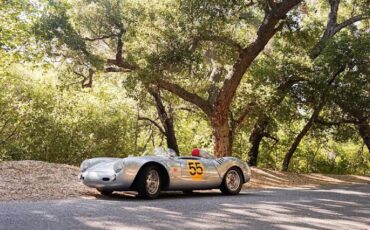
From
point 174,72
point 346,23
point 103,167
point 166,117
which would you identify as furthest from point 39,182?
point 346,23

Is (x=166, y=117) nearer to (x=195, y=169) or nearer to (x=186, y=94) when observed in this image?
(x=186, y=94)

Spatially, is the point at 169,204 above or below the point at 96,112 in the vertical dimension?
below

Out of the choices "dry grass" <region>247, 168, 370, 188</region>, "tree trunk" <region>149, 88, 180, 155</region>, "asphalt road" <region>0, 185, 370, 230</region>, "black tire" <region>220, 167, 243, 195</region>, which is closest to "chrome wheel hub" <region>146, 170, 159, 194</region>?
"asphalt road" <region>0, 185, 370, 230</region>

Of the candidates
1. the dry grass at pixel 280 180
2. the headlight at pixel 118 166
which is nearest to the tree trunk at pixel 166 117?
the dry grass at pixel 280 180

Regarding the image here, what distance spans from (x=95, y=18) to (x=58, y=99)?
608 centimetres

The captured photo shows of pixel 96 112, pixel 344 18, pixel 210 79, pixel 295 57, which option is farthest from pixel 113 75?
pixel 344 18

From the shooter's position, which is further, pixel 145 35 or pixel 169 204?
pixel 145 35

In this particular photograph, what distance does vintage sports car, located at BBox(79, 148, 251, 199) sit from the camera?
7.91 meters

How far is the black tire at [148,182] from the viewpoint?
7953 mm

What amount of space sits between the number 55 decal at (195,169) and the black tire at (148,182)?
772 mm

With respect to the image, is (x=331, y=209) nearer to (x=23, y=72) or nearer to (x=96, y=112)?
(x=96, y=112)

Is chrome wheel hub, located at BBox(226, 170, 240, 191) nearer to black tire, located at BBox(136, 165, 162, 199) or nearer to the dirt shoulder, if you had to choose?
black tire, located at BBox(136, 165, 162, 199)

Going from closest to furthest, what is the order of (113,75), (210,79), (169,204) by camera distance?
1. (169,204)
2. (210,79)
3. (113,75)

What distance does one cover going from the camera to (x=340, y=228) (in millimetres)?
5555
